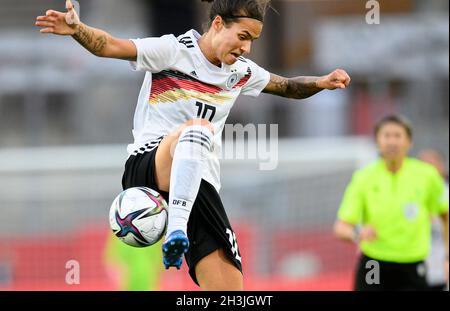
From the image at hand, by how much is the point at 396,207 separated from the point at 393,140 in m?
0.59

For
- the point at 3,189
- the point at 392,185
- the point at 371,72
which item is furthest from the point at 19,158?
the point at 392,185

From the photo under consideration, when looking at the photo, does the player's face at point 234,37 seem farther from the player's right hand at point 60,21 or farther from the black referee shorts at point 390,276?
the black referee shorts at point 390,276

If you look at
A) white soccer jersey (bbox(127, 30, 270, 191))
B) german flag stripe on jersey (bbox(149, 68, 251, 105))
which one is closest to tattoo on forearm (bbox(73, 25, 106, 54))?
white soccer jersey (bbox(127, 30, 270, 191))

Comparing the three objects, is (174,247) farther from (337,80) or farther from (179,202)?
(337,80)

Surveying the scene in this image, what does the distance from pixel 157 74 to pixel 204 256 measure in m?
1.12

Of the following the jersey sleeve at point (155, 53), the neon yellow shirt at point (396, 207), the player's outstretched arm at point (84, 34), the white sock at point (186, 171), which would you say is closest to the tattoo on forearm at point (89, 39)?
the player's outstretched arm at point (84, 34)

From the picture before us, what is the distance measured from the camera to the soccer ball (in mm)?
5316

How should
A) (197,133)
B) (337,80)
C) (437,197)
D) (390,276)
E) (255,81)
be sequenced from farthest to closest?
(437,197), (390,276), (255,81), (337,80), (197,133)

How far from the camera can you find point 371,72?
1575 cm

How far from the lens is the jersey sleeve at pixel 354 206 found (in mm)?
8055

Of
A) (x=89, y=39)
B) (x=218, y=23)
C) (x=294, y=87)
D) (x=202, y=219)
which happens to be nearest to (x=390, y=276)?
(x=294, y=87)

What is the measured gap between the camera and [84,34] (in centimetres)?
499
